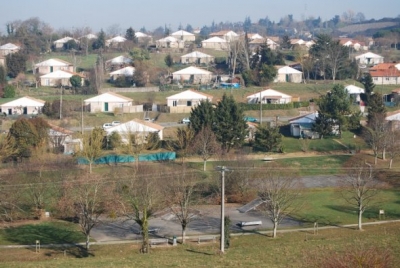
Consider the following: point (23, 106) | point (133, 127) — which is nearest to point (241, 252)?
point (133, 127)

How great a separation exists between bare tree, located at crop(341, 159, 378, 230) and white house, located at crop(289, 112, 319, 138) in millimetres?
3961

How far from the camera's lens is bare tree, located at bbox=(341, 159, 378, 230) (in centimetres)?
1441

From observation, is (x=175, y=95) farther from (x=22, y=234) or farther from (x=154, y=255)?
(x=154, y=255)

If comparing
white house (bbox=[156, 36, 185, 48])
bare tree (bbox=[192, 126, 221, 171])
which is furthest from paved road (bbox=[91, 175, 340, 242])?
white house (bbox=[156, 36, 185, 48])

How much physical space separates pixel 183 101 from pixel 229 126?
6.63m

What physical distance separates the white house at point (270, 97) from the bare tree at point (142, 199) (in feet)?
40.1

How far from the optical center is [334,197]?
54.7ft

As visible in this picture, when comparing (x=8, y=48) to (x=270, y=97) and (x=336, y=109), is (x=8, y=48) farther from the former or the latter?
(x=336, y=109)

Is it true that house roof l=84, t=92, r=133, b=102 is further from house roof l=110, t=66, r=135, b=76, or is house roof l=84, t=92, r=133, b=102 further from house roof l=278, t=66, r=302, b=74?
house roof l=278, t=66, r=302, b=74

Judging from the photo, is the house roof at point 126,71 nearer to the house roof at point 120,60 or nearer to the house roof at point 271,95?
the house roof at point 120,60

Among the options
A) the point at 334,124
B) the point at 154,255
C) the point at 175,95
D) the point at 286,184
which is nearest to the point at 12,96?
the point at 175,95

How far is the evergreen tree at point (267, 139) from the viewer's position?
2139cm

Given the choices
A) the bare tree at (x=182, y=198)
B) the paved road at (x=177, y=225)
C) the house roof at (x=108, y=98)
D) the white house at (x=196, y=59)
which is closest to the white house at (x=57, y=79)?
the house roof at (x=108, y=98)

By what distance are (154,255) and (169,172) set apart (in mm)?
6470
